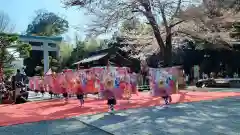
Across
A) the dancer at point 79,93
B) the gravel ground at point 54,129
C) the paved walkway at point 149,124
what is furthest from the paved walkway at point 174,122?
the dancer at point 79,93

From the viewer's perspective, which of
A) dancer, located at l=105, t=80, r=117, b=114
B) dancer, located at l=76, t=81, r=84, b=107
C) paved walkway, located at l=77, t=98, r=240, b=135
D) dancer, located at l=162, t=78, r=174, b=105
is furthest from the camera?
dancer, located at l=76, t=81, r=84, b=107

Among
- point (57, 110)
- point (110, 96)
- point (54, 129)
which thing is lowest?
point (54, 129)

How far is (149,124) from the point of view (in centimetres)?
730

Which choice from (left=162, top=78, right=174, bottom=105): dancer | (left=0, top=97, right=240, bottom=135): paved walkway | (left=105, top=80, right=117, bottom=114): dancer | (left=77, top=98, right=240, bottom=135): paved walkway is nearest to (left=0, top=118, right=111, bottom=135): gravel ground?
(left=0, top=97, right=240, bottom=135): paved walkway

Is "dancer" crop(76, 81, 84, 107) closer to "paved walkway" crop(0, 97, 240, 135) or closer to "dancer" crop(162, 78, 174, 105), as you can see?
"dancer" crop(162, 78, 174, 105)

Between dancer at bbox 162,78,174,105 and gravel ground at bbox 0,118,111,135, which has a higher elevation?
dancer at bbox 162,78,174,105

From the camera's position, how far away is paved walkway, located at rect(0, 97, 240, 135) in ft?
21.2

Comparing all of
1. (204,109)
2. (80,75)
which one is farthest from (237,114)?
(80,75)

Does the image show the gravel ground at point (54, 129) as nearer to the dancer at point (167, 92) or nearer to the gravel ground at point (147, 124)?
the gravel ground at point (147, 124)

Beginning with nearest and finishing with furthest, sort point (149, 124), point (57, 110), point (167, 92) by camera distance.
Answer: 1. point (149, 124)
2. point (57, 110)
3. point (167, 92)

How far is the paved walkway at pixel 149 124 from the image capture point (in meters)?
6.46

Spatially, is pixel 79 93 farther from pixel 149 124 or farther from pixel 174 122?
pixel 174 122

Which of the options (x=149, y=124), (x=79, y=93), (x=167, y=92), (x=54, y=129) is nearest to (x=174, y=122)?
(x=149, y=124)

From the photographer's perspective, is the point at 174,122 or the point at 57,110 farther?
the point at 57,110
